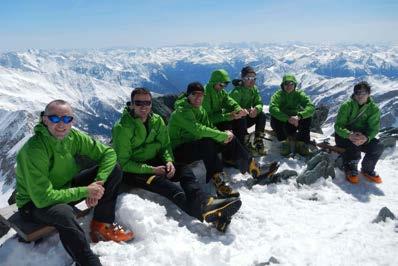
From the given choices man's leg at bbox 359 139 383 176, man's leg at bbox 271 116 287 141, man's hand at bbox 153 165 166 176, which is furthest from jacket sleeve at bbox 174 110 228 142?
man's leg at bbox 359 139 383 176

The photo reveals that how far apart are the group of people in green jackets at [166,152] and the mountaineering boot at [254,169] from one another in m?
0.03

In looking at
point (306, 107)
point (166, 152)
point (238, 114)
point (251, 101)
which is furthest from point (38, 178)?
point (306, 107)

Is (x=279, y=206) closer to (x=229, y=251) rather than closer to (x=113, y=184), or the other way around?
(x=229, y=251)

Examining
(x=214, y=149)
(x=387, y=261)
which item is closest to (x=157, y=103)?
(x=214, y=149)

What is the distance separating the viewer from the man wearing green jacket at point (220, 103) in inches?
512

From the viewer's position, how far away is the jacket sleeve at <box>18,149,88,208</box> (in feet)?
22.2

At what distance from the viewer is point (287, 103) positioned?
48.9 ft

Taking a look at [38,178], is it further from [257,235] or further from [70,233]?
[257,235]

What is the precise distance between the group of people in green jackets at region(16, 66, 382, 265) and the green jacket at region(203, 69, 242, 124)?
0.12 feet

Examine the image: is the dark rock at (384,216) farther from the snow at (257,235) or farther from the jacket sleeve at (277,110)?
the jacket sleeve at (277,110)

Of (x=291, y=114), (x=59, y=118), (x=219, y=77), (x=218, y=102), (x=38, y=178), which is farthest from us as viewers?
→ (x=291, y=114)

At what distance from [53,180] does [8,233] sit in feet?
6.86

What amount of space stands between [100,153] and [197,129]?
3.15 m

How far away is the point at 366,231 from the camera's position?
28.1ft
